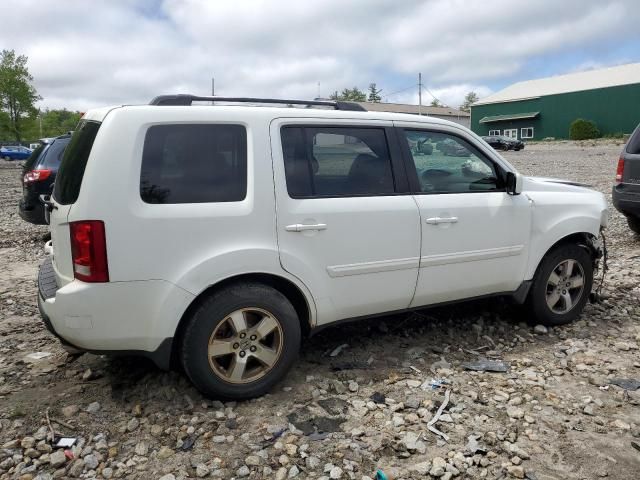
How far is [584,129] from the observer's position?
4847 cm

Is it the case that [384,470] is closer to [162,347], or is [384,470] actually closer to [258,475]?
[258,475]

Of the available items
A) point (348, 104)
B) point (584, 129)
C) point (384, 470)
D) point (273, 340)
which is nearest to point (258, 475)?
point (384, 470)

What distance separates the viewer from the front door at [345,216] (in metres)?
3.58

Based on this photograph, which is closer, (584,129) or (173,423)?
(173,423)

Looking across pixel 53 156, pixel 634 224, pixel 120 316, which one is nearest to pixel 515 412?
pixel 120 316

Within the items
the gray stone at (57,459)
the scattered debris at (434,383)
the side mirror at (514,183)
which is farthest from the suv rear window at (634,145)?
the gray stone at (57,459)

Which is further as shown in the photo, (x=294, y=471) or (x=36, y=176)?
(x=36, y=176)

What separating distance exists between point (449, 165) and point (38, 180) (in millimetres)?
6477

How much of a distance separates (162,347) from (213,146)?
124 centimetres

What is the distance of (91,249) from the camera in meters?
3.08

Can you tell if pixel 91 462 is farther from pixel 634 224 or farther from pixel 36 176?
pixel 634 224

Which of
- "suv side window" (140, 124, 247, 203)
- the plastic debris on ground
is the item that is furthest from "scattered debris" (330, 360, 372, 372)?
"suv side window" (140, 124, 247, 203)

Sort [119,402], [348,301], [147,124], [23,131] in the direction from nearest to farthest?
[147,124] < [119,402] < [348,301] < [23,131]

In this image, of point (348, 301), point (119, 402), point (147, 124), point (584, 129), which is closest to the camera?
point (147, 124)
